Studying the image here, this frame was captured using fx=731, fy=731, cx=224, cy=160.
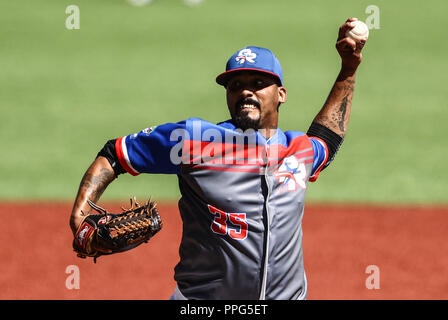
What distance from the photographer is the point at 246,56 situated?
381 cm

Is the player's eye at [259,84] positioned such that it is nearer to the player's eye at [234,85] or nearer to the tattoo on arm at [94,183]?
the player's eye at [234,85]

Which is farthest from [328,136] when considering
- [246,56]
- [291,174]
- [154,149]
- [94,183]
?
[94,183]

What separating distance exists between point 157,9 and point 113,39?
3.10 metres

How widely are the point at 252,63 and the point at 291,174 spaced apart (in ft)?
2.00

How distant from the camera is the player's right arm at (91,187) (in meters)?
3.55

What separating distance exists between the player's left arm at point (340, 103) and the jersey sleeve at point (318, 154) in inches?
2.4

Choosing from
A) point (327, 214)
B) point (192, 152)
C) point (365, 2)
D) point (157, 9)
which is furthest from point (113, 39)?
point (192, 152)

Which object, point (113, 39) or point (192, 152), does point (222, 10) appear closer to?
point (113, 39)

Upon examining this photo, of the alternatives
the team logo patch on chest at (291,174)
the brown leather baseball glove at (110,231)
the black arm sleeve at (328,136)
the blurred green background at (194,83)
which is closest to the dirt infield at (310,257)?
the blurred green background at (194,83)

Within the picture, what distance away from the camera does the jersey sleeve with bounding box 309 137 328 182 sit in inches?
158

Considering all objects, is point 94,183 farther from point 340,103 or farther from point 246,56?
point 340,103

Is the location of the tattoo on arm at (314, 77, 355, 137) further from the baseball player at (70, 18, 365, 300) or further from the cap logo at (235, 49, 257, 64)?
the cap logo at (235, 49, 257, 64)
